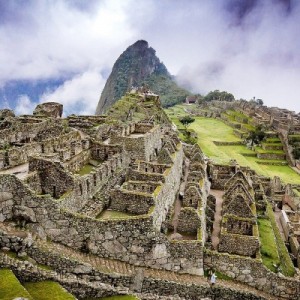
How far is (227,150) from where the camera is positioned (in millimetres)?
78312

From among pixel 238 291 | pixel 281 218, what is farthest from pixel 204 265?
pixel 281 218

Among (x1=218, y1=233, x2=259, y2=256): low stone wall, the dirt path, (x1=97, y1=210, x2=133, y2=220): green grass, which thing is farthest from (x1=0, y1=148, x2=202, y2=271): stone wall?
the dirt path

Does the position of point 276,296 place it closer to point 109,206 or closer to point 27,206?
point 109,206

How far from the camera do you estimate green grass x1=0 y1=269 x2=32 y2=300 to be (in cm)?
1124

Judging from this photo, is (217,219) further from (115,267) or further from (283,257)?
(115,267)

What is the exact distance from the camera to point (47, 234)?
16.5 metres

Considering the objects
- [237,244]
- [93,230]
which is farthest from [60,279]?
[237,244]

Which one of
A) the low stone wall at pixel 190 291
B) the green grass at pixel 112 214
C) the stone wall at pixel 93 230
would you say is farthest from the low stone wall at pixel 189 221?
the low stone wall at pixel 190 291

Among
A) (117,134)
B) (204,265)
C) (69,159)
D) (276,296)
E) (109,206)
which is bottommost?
(276,296)

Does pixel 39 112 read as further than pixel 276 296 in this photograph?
Yes

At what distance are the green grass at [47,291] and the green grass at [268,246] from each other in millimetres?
13227

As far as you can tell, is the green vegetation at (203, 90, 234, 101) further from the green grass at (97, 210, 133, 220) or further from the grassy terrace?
the green grass at (97, 210, 133, 220)

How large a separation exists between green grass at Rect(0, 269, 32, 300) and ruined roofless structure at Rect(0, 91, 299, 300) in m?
0.76

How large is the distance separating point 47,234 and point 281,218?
24.1 metres
